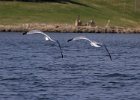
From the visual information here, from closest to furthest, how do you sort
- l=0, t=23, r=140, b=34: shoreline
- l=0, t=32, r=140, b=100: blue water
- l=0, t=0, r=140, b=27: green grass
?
l=0, t=32, r=140, b=100: blue water
l=0, t=23, r=140, b=34: shoreline
l=0, t=0, r=140, b=27: green grass

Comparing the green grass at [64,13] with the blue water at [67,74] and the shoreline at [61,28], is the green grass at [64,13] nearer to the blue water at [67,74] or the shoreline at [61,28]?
the shoreline at [61,28]

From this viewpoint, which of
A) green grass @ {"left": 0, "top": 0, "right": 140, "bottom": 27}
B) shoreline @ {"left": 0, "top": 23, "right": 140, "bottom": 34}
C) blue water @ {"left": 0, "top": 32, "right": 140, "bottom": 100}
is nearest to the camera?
blue water @ {"left": 0, "top": 32, "right": 140, "bottom": 100}

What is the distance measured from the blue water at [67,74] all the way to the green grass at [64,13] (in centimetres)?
2867

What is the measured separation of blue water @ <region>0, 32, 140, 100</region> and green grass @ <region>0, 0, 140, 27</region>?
2867cm

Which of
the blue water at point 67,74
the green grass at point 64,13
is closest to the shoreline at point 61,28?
the green grass at point 64,13

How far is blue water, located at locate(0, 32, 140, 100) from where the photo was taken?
3353cm

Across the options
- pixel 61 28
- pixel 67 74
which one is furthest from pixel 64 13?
pixel 67 74

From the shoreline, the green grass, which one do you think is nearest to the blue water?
the shoreline

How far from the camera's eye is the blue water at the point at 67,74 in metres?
33.5

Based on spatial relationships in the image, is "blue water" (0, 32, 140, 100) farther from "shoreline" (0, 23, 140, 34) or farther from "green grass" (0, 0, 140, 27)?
"green grass" (0, 0, 140, 27)

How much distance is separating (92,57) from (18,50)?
665cm

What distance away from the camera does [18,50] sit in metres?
57.7

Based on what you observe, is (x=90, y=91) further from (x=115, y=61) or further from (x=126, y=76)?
(x=115, y=61)

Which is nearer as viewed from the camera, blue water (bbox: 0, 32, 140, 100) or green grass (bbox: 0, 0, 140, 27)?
blue water (bbox: 0, 32, 140, 100)
